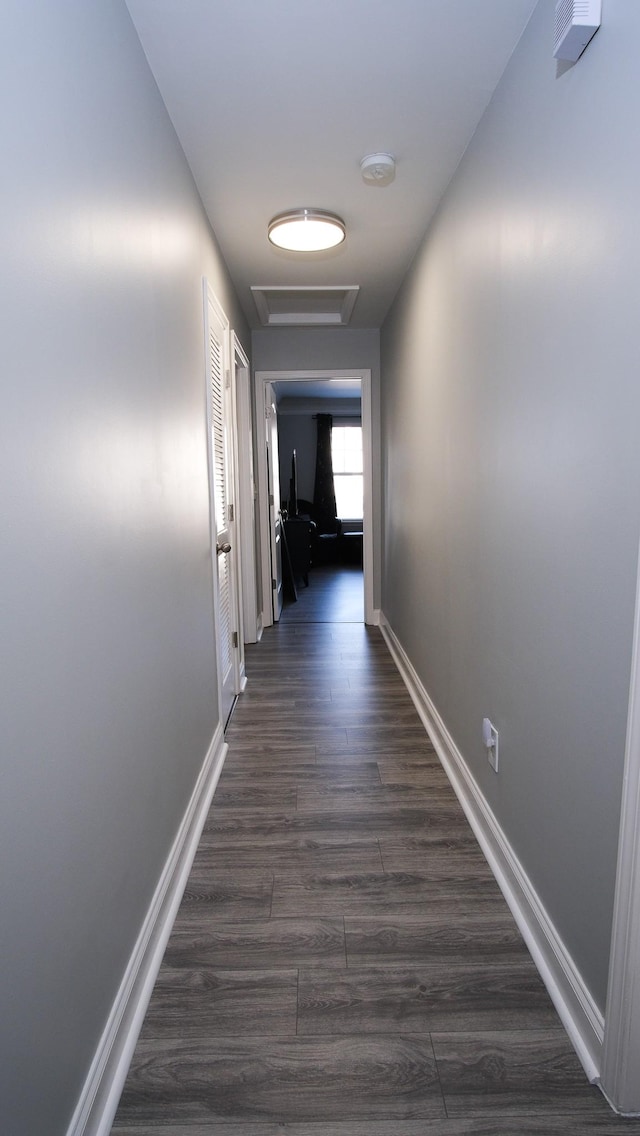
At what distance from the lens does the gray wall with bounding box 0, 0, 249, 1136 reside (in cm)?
92

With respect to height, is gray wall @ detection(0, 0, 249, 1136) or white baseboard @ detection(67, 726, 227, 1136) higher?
gray wall @ detection(0, 0, 249, 1136)

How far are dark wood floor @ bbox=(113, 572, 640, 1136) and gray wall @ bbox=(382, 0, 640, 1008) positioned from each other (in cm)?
22

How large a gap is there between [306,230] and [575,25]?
1768 mm

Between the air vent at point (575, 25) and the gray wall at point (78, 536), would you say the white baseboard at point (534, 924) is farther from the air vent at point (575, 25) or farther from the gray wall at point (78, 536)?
the air vent at point (575, 25)

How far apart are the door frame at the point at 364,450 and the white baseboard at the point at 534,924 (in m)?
2.52

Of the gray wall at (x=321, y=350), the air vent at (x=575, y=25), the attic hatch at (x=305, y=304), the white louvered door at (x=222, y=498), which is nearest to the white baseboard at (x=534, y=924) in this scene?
the white louvered door at (x=222, y=498)

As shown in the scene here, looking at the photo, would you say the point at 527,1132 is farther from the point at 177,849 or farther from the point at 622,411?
the point at 622,411

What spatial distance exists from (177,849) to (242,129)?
93.6 inches

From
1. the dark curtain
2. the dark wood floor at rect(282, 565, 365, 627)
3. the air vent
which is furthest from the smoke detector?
the dark curtain

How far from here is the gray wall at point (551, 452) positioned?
3.94ft

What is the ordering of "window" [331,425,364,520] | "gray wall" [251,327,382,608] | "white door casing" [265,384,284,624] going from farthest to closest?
"window" [331,425,364,520] → "white door casing" [265,384,284,624] → "gray wall" [251,327,382,608]

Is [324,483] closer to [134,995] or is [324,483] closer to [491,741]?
[491,741]

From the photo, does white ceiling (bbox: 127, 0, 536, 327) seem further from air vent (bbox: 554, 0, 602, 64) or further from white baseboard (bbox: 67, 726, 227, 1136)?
white baseboard (bbox: 67, 726, 227, 1136)

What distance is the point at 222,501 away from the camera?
10.5 ft
